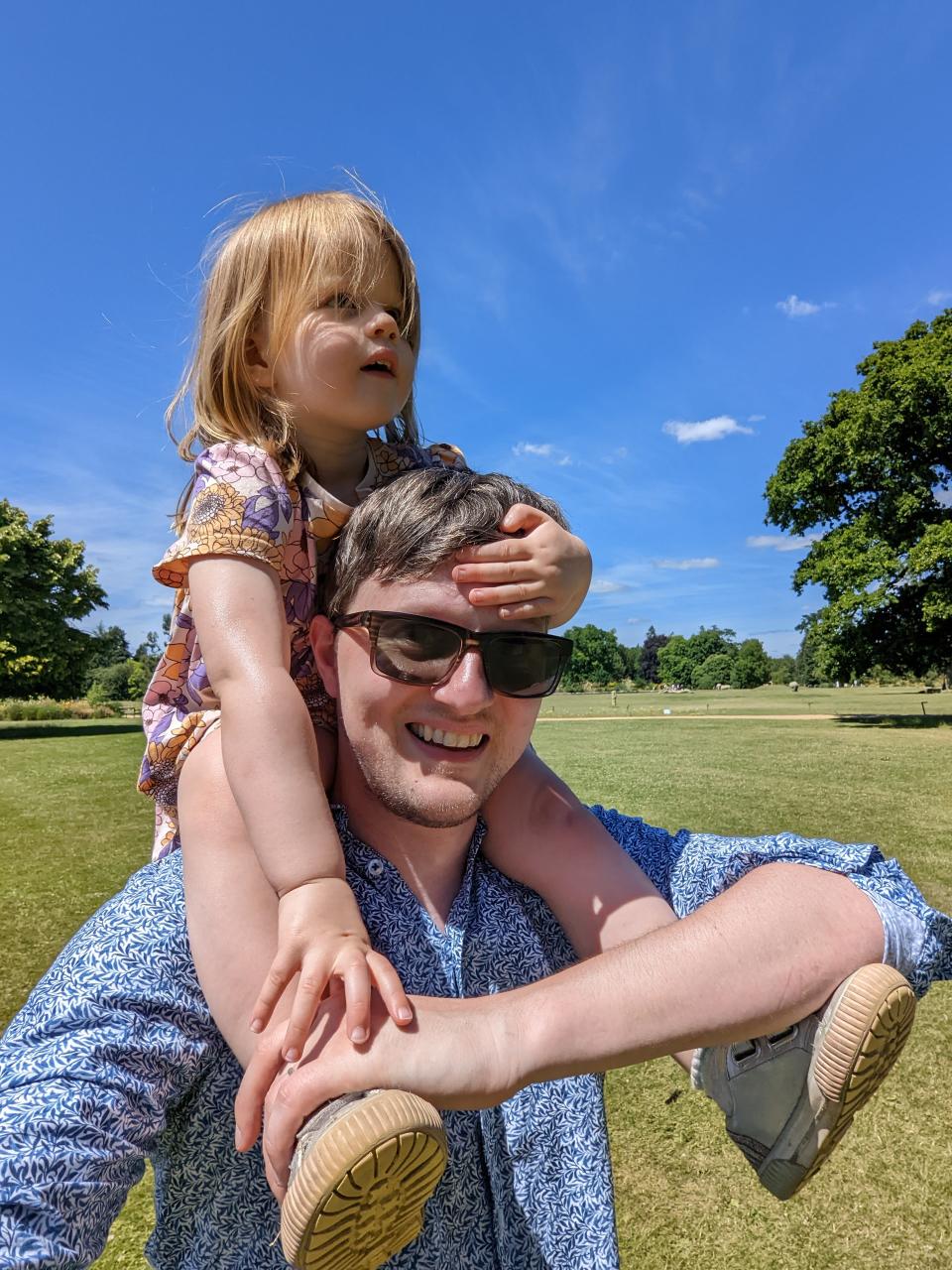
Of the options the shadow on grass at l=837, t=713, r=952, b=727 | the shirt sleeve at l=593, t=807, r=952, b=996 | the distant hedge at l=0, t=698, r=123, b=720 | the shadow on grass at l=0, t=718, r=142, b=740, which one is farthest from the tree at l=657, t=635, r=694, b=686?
the shirt sleeve at l=593, t=807, r=952, b=996

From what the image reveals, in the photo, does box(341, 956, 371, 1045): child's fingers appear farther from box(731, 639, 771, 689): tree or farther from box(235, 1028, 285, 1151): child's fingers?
box(731, 639, 771, 689): tree

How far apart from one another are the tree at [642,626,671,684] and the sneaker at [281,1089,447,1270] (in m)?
119

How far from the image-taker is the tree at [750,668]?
4003 inches

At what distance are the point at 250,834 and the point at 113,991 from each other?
0.32 metres

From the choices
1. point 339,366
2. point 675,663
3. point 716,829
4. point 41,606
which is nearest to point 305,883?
point 339,366

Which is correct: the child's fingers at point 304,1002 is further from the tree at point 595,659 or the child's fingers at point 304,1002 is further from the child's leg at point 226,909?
the tree at point 595,659

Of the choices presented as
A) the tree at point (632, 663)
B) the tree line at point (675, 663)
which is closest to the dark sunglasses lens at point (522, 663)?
the tree line at point (675, 663)

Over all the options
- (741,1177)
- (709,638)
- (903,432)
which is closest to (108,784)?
(741,1177)

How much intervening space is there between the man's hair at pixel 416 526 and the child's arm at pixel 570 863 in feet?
1.81

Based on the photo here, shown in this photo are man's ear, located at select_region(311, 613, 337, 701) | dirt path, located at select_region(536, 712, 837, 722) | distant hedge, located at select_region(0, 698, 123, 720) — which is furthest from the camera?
distant hedge, located at select_region(0, 698, 123, 720)

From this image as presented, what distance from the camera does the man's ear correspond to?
1.75 m

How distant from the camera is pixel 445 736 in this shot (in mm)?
1568

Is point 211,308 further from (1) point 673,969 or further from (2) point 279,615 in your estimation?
(1) point 673,969

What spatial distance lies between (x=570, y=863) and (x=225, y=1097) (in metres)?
0.77
